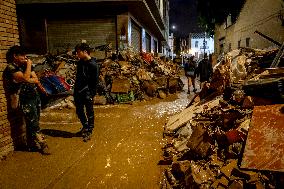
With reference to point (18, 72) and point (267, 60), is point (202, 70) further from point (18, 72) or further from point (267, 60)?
point (18, 72)

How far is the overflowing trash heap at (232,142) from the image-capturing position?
120 inches

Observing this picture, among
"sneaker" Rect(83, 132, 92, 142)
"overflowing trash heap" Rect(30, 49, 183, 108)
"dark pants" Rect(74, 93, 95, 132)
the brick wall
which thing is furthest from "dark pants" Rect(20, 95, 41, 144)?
"overflowing trash heap" Rect(30, 49, 183, 108)

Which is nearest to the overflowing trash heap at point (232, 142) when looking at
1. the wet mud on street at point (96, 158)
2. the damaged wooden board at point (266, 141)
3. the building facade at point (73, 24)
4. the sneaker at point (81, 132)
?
the damaged wooden board at point (266, 141)

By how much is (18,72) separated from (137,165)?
2742 millimetres

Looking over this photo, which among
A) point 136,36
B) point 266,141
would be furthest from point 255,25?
point 266,141

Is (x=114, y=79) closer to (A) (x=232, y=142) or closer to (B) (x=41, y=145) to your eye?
(B) (x=41, y=145)

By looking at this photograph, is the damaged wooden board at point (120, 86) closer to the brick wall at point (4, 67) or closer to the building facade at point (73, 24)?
the building facade at point (73, 24)

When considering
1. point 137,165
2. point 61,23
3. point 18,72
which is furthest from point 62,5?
point 137,165

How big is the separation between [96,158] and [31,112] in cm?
154

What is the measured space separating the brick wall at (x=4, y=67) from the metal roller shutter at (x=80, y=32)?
9728 millimetres

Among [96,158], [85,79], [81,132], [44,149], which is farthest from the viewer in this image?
[81,132]

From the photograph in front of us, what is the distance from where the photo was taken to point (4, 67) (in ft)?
16.6

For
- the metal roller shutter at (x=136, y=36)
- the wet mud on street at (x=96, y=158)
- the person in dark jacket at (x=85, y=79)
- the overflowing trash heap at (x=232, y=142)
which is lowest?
the wet mud on street at (x=96, y=158)

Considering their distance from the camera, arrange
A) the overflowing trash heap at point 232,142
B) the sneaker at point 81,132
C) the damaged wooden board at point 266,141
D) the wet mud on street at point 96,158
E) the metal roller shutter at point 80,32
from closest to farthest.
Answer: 1. the damaged wooden board at point 266,141
2. the overflowing trash heap at point 232,142
3. the wet mud on street at point 96,158
4. the sneaker at point 81,132
5. the metal roller shutter at point 80,32
